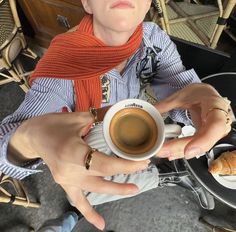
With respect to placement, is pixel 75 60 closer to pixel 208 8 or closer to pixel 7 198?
pixel 7 198

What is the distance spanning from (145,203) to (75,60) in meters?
1.08

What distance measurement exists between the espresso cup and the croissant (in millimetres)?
596

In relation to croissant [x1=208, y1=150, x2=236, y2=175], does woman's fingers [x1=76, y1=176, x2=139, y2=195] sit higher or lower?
higher

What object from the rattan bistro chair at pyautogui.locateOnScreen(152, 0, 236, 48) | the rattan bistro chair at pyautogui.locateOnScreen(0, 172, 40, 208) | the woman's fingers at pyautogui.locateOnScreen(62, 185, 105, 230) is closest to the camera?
the woman's fingers at pyautogui.locateOnScreen(62, 185, 105, 230)

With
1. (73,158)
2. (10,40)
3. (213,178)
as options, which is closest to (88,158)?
(73,158)

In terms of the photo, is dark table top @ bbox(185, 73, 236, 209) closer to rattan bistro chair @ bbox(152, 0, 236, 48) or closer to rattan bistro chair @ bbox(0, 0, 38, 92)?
rattan bistro chair @ bbox(152, 0, 236, 48)

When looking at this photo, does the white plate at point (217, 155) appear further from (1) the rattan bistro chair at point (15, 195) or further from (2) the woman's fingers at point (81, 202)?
(1) the rattan bistro chair at point (15, 195)

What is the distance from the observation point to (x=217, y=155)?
1200 millimetres

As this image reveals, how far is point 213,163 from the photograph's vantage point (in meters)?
1.16

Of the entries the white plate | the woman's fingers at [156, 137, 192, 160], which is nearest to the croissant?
the white plate

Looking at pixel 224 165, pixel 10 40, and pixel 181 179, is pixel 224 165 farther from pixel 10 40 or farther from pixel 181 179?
pixel 10 40

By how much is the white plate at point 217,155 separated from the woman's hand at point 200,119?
0.43 meters

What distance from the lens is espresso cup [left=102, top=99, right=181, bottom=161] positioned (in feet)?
1.97

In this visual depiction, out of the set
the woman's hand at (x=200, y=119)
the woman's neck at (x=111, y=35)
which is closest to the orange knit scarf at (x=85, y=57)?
the woman's neck at (x=111, y=35)
